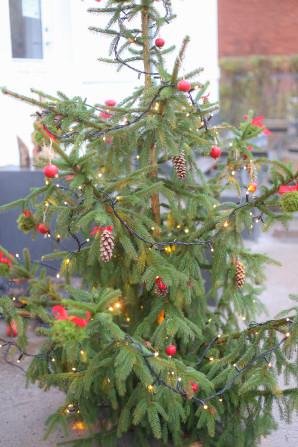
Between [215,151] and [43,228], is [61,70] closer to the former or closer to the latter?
[43,228]

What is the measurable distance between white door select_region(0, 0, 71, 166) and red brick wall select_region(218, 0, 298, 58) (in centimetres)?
1311

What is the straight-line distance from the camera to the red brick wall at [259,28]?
18234mm

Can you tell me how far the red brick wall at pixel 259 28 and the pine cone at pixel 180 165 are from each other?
16530 millimetres

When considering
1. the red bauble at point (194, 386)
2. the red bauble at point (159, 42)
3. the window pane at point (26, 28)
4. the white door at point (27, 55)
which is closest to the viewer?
the red bauble at point (194, 386)

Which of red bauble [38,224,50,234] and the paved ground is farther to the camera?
the paved ground

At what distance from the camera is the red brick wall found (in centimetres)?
1823

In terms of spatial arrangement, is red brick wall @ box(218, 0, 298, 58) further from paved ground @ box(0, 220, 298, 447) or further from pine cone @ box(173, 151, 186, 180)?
pine cone @ box(173, 151, 186, 180)

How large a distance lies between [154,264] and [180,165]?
1.79 ft

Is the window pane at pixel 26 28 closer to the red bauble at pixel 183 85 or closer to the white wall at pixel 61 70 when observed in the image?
the white wall at pixel 61 70

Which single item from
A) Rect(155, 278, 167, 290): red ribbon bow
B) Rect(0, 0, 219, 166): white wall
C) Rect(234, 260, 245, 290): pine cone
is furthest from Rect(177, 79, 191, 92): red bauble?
Rect(0, 0, 219, 166): white wall

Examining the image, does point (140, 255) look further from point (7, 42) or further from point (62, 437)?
point (7, 42)

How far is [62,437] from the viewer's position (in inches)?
131

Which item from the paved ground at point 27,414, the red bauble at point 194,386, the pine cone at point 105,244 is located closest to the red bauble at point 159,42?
the pine cone at point 105,244

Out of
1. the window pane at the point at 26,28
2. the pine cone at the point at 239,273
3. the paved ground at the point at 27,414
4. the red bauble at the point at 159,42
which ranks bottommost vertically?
the paved ground at the point at 27,414
